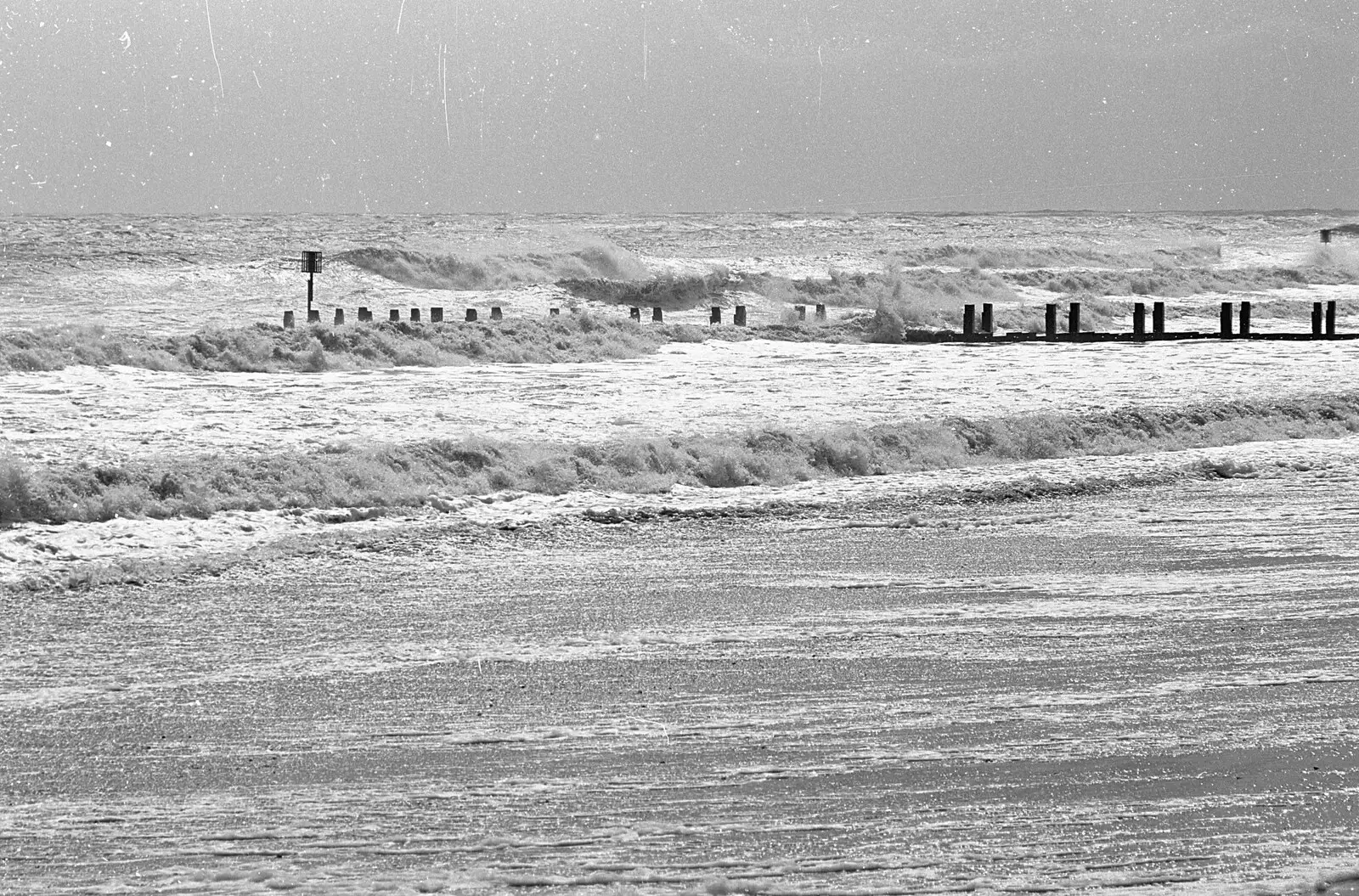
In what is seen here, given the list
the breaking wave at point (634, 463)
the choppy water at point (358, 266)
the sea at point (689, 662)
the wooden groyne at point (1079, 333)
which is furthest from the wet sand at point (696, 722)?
the choppy water at point (358, 266)

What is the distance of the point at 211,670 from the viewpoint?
687cm

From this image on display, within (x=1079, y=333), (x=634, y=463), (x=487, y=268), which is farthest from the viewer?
(x=487, y=268)

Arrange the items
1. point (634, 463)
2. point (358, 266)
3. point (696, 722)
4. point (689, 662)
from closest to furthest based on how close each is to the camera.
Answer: point (696, 722)
point (689, 662)
point (634, 463)
point (358, 266)

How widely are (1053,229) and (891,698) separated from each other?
9701cm

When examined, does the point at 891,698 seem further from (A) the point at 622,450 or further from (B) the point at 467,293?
(B) the point at 467,293

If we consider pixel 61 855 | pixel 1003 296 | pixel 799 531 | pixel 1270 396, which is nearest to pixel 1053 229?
pixel 1003 296

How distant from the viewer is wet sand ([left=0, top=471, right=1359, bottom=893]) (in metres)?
4.83

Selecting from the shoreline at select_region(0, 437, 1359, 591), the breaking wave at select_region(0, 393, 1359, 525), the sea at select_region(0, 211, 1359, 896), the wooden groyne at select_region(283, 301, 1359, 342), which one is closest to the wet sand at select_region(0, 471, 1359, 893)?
the sea at select_region(0, 211, 1359, 896)

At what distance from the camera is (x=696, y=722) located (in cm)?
617

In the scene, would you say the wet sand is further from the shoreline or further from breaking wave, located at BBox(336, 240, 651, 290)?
breaking wave, located at BBox(336, 240, 651, 290)

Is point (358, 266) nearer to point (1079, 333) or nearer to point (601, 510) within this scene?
point (1079, 333)

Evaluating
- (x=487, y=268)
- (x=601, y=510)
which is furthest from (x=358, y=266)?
(x=601, y=510)

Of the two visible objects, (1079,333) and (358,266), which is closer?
(1079,333)

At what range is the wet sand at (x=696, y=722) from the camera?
483 cm
